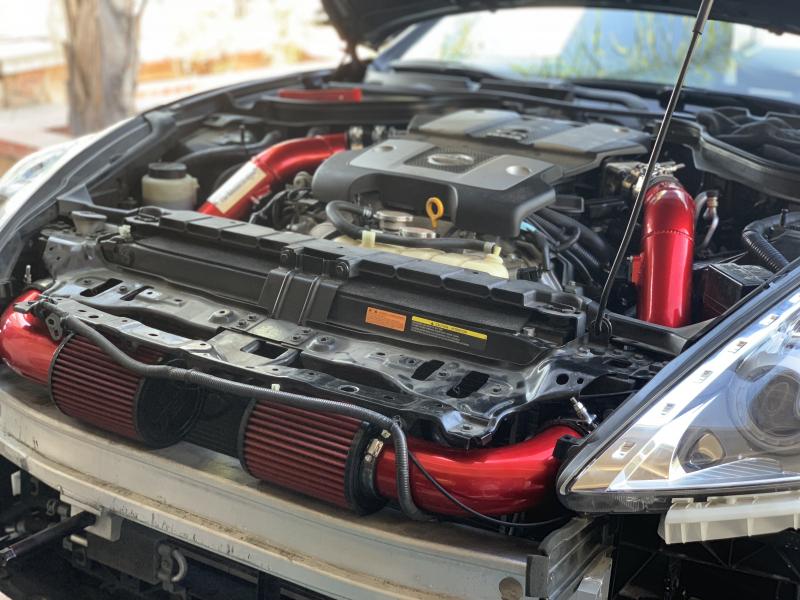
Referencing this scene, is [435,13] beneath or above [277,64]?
above

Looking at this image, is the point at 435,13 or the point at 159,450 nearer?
the point at 159,450

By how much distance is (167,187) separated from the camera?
311 centimetres

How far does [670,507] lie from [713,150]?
1441 millimetres

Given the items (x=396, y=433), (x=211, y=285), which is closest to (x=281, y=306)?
(x=211, y=285)

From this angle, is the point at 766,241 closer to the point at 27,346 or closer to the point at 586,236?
the point at 586,236

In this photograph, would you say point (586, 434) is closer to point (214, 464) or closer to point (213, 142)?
point (214, 464)

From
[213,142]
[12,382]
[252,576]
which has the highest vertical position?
[213,142]

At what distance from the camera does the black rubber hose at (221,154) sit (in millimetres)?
3307

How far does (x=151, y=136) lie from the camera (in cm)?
328

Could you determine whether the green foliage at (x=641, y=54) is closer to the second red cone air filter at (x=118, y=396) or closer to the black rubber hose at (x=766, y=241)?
the black rubber hose at (x=766, y=241)

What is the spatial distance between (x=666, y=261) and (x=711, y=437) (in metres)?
0.79

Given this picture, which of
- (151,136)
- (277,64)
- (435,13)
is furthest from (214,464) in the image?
(277,64)

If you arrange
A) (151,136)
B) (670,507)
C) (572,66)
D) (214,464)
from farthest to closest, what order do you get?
(572,66), (151,136), (214,464), (670,507)

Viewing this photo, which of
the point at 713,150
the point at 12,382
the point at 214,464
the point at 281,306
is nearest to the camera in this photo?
the point at 214,464
